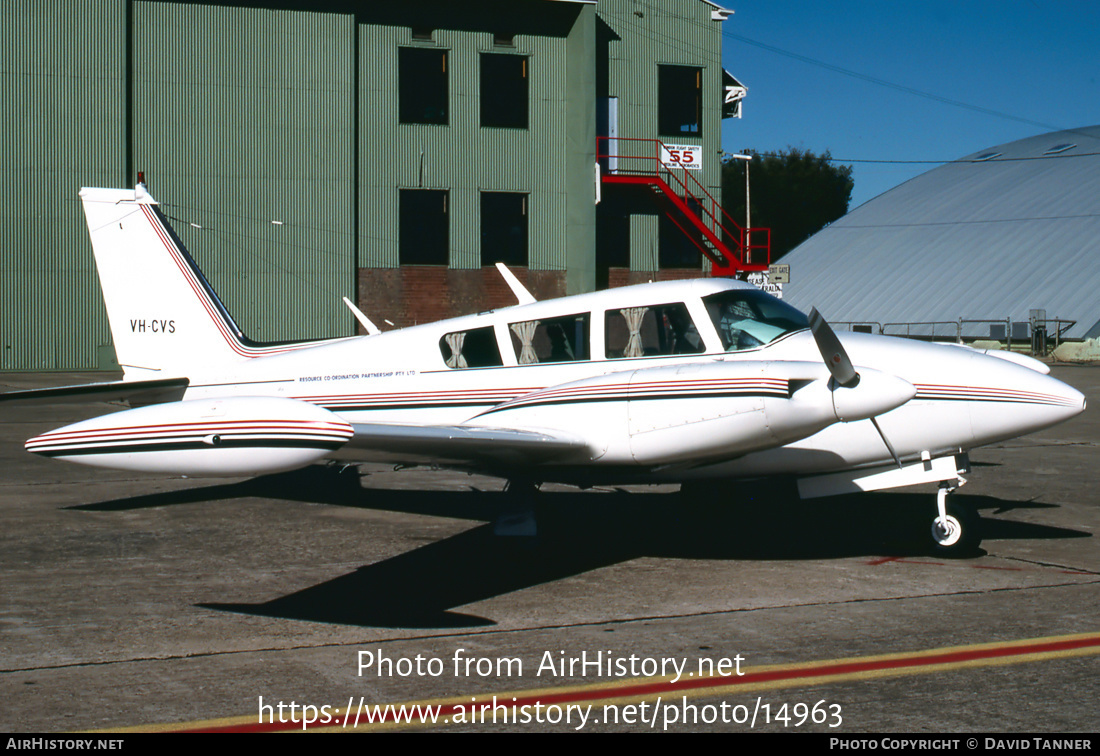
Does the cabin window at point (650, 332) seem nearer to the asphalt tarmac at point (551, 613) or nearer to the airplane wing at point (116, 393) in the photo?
the asphalt tarmac at point (551, 613)

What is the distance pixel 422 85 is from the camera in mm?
29516

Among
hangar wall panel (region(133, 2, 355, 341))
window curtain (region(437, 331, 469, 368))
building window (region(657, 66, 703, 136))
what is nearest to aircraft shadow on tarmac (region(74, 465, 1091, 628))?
window curtain (region(437, 331, 469, 368))

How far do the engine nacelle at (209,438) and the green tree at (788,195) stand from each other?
80.1m

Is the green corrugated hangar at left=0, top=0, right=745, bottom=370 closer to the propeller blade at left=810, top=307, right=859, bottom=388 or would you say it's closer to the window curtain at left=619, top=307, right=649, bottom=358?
the window curtain at left=619, top=307, right=649, bottom=358

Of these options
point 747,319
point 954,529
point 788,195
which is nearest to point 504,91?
point 747,319

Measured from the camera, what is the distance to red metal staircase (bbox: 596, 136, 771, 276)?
1217 inches

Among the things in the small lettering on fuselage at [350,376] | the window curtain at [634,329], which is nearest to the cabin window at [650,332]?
the window curtain at [634,329]

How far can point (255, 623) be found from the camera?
20.4 ft

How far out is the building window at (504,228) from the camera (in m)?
30.0

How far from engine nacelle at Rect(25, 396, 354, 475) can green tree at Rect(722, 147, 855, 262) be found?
80.1m

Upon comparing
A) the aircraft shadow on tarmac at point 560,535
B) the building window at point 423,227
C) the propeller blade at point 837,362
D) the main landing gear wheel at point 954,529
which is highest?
the building window at point 423,227

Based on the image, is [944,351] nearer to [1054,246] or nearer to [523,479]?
[523,479]

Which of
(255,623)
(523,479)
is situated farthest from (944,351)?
(255,623)

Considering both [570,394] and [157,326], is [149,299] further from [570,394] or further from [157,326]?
[570,394]
